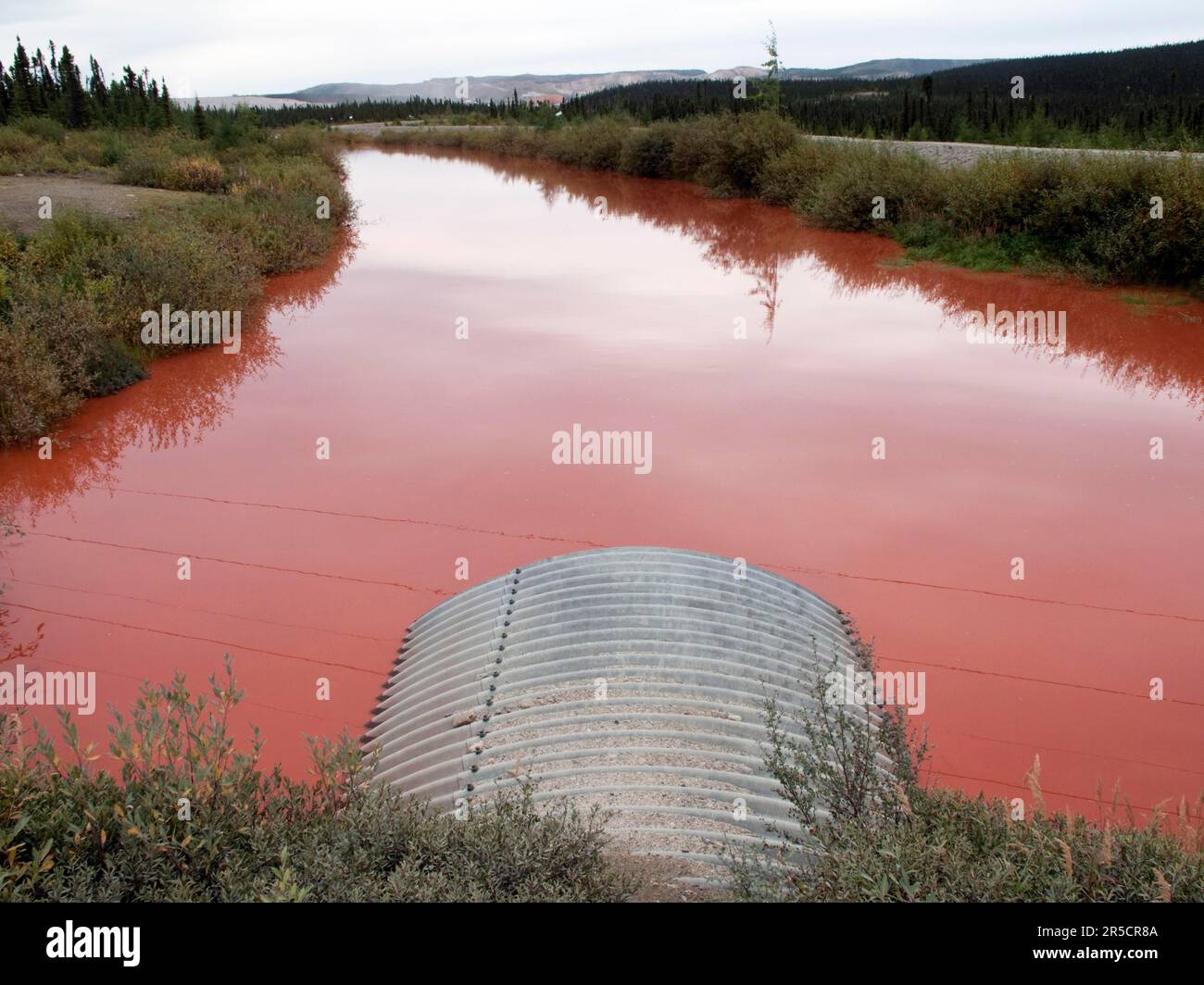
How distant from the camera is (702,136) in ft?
104

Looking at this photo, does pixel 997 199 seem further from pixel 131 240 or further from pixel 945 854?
pixel 945 854

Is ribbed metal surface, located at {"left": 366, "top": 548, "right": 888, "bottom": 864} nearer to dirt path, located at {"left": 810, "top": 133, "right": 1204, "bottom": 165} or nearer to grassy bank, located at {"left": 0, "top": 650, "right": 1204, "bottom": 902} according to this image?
grassy bank, located at {"left": 0, "top": 650, "right": 1204, "bottom": 902}

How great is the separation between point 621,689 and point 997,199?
53.7 ft

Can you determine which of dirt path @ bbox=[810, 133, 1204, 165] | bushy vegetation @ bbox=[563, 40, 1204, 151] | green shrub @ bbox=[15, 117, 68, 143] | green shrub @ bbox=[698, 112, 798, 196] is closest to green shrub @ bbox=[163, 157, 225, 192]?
green shrub @ bbox=[15, 117, 68, 143]

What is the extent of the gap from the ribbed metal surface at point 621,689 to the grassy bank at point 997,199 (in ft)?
40.6

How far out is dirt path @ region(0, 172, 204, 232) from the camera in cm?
1852

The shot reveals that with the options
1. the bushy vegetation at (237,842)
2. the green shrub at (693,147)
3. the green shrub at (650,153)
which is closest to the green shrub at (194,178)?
the green shrub at (693,147)

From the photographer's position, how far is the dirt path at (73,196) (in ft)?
60.7

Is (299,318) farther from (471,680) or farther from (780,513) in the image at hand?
(471,680)

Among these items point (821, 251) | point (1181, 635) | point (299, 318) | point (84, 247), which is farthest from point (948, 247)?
point (84, 247)

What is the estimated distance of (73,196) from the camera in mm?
21578

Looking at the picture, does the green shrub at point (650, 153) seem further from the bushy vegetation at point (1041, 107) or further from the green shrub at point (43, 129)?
the green shrub at point (43, 129)
